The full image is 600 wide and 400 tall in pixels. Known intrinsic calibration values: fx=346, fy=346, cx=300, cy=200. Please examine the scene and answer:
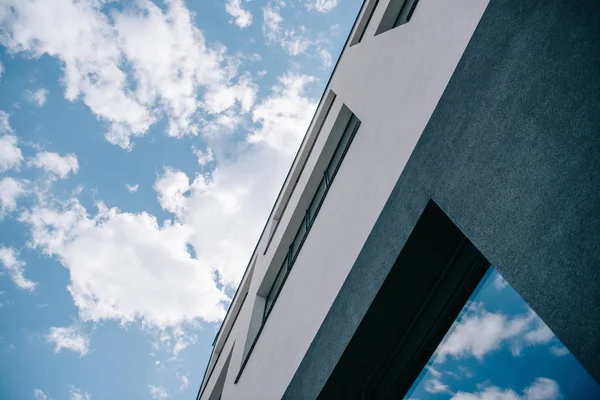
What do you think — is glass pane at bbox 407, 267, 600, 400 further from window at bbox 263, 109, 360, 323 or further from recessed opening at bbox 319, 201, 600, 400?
window at bbox 263, 109, 360, 323

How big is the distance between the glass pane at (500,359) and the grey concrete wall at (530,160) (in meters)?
0.50

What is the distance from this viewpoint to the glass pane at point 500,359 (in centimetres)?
216

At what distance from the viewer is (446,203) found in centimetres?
281

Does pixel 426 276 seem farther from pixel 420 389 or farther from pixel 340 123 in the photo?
pixel 340 123

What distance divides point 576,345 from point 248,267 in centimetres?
1265

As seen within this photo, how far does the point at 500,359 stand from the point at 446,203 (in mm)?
1216

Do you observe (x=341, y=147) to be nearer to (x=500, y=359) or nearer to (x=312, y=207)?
(x=312, y=207)

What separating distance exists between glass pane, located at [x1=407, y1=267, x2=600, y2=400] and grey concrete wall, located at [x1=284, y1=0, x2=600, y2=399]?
499 mm

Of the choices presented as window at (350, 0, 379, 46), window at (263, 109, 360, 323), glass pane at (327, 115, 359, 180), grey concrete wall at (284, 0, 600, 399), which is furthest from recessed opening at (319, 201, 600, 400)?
window at (350, 0, 379, 46)

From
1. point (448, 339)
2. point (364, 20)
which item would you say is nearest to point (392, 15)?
point (364, 20)

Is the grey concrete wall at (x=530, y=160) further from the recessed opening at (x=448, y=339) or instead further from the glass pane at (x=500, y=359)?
the glass pane at (x=500, y=359)

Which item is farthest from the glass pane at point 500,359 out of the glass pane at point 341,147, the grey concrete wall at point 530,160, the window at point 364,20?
the window at point 364,20

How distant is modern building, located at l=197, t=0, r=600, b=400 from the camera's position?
1.90 meters

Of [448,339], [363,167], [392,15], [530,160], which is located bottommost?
[448,339]
